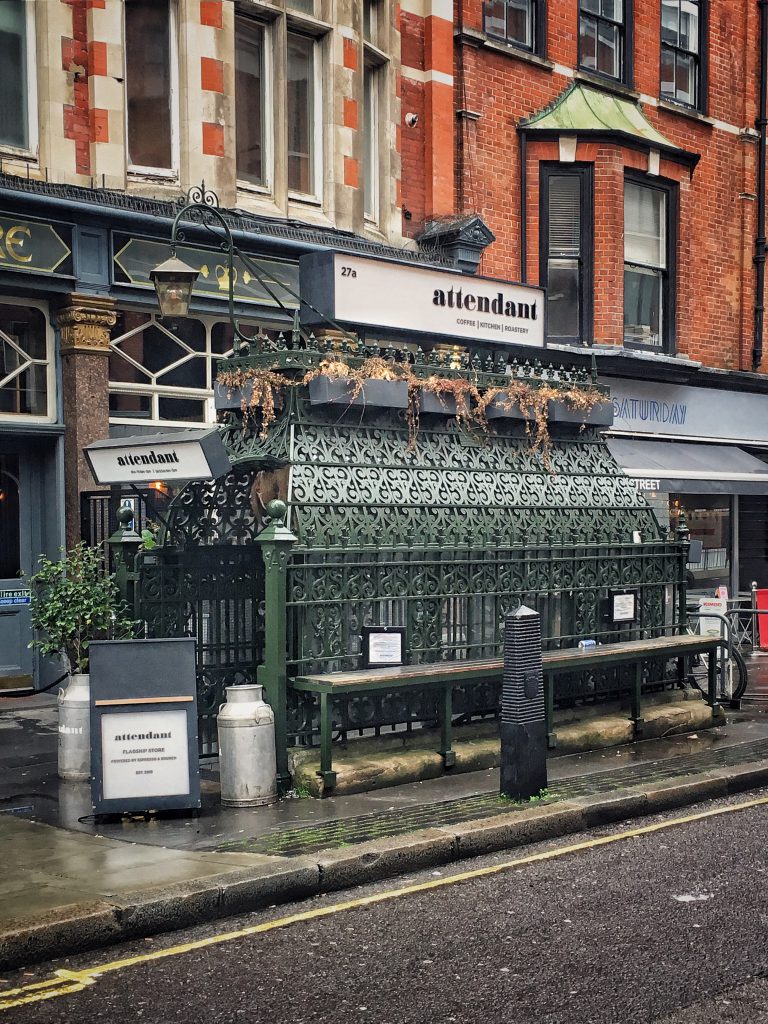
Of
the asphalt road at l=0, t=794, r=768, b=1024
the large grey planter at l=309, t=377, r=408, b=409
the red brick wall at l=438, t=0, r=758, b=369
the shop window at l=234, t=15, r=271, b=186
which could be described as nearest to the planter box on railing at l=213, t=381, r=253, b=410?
the large grey planter at l=309, t=377, r=408, b=409

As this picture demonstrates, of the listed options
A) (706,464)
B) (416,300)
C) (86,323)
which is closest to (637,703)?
(416,300)

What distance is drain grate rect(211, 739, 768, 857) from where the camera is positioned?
25.2 feet

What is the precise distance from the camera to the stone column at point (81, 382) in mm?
13695

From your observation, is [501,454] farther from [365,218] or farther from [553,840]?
[365,218]

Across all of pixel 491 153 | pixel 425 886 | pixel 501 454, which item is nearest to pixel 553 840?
pixel 425 886

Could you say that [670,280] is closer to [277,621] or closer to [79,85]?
[79,85]

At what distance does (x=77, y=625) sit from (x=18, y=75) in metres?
7.04

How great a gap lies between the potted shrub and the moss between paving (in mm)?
1651

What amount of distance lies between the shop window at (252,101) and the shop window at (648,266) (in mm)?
7150

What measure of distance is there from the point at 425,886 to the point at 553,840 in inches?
53.9

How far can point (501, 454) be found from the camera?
11.4 metres

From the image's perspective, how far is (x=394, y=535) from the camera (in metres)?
10.0

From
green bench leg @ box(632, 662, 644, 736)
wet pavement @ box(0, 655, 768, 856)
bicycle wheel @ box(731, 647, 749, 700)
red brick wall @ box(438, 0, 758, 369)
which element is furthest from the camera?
red brick wall @ box(438, 0, 758, 369)

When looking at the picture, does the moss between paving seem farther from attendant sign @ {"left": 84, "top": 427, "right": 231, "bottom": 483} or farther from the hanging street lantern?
the hanging street lantern
